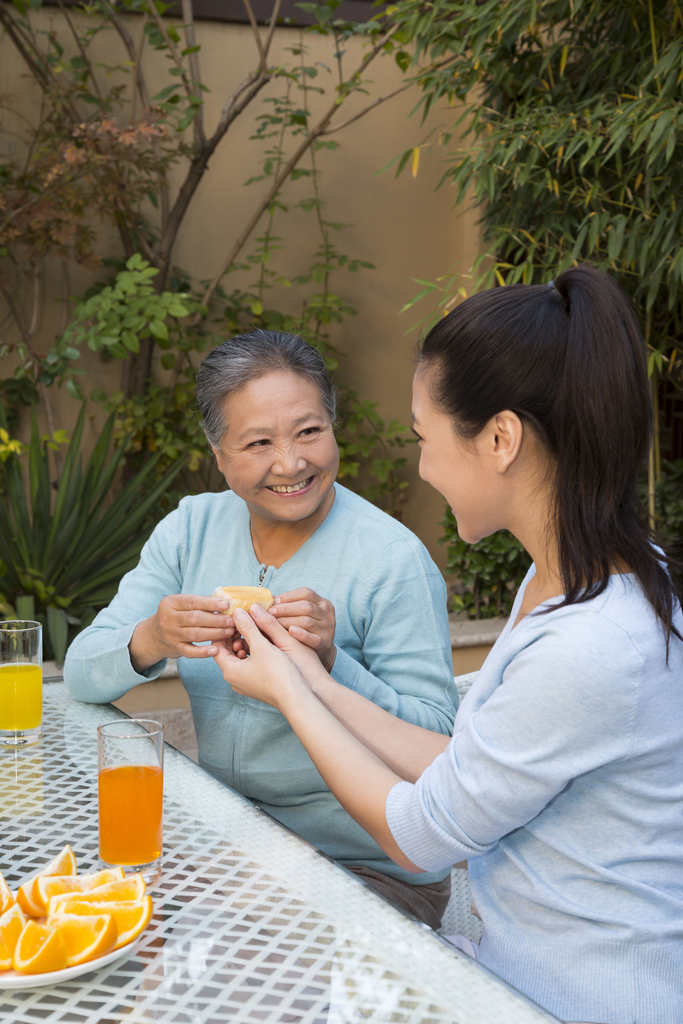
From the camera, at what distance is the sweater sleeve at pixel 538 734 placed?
99 centimetres

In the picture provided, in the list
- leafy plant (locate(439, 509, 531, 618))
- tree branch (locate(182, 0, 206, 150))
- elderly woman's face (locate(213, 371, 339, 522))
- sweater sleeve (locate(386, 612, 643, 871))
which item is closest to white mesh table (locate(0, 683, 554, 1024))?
sweater sleeve (locate(386, 612, 643, 871))

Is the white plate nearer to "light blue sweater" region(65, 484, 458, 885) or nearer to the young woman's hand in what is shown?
the young woman's hand

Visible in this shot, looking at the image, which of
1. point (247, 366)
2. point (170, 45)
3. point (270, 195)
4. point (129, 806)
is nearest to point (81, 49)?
point (170, 45)

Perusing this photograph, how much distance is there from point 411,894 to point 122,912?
71cm

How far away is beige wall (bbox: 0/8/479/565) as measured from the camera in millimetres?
4512

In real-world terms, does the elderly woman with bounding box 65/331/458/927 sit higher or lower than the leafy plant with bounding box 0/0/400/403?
lower

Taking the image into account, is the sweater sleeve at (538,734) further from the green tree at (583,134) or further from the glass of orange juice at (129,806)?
the green tree at (583,134)

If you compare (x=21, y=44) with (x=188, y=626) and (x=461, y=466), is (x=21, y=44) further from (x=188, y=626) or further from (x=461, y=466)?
(x=461, y=466)

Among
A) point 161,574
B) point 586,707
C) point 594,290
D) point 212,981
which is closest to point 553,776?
A: point 586,707

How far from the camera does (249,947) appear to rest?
906 millimetres

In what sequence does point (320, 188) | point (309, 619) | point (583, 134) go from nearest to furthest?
point (309, 619) < point (583, 134) < point (320, 188)

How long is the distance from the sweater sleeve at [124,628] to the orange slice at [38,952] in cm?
74

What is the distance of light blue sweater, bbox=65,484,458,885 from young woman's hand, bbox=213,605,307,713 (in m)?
0.18

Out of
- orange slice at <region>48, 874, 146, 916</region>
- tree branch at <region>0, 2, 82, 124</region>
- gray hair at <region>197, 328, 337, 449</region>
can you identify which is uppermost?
tree branch at <region>0, 2, 82, 124</region>
